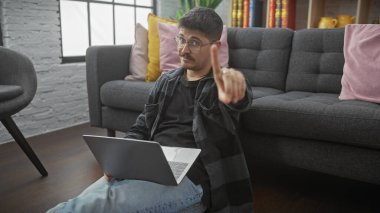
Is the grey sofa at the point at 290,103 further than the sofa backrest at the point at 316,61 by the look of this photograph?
No

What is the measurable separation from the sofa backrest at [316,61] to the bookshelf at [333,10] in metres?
0.84

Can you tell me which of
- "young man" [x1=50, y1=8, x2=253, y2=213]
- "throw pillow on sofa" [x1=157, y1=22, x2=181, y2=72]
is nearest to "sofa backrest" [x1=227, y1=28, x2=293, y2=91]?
"throw pillow on sofa" [x1=157, y1=22, x2=181, y2=72]

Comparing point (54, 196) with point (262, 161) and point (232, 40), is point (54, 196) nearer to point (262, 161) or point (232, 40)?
point (262, 161)

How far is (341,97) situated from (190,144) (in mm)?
992

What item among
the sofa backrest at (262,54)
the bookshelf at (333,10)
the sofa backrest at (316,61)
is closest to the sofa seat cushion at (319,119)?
the sofa backrest at (316,61)

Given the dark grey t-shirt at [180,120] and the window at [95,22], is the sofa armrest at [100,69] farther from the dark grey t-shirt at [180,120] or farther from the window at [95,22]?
the dark grey t-shirt at [180,120]

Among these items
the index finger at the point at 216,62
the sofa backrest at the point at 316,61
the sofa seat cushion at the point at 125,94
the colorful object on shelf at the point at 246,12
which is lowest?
the sofa seat cushion at the point at 125,94

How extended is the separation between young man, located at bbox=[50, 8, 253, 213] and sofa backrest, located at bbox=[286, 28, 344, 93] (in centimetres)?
109

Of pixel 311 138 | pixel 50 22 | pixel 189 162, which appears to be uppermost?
pixel 50 22

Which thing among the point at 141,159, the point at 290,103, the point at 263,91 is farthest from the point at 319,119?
the point at 141,159

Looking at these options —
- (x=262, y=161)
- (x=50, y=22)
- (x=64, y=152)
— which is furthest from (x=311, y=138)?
(x=50, y=22)

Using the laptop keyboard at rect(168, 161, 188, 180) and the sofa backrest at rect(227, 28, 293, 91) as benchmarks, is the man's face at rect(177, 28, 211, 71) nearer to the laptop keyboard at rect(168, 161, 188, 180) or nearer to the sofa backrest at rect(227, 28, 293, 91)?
the laptop keyboard at rect(168, 161, 188, 180)

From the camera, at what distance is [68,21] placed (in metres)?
2.95

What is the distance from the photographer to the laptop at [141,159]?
32.3 inches
